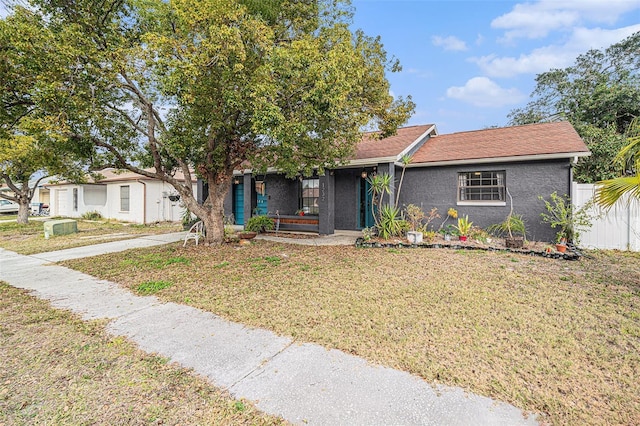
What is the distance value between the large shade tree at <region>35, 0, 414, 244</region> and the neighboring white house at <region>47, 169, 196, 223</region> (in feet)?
23.9

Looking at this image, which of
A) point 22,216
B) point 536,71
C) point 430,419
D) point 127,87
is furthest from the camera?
point 536,71

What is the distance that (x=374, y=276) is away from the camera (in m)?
6.10

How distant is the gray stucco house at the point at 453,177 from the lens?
941 cm

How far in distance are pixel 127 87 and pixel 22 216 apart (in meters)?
16.7

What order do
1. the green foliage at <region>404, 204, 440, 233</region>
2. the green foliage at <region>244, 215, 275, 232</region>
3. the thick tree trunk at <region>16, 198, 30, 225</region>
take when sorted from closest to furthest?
the green foliage at <region>404, 204, 440, 233</region> → the green foliage at <region>244, 215, 275, 232</region> → the thick tree trunk at <region>16, 198, 30, 225</region>

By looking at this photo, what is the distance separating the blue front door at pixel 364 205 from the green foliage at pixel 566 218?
18.1 feet

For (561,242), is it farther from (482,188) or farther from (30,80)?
(30,80)

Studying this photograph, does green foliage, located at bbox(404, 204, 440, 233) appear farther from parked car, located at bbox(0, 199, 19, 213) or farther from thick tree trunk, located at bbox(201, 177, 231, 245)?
parked car, located at bbox(0, 199, 19, 213)

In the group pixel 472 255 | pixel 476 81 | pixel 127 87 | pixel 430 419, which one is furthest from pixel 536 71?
pixel 430 419

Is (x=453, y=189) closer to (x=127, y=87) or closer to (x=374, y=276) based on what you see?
(x=374, y=276)

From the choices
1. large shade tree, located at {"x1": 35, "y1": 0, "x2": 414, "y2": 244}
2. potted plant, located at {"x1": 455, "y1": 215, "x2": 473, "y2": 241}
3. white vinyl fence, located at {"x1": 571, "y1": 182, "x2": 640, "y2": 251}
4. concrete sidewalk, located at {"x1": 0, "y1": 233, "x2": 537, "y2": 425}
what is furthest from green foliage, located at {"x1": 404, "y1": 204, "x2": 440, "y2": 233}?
concrete sidewalk, located at {"x1": 0, "y1": 233, "x2": 537, "y2": 425}

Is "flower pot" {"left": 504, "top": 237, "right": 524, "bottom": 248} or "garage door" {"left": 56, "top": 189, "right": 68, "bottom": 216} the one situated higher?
"garage door" {"left": 56, "top": 189, "right": 68, "bottom": 216}

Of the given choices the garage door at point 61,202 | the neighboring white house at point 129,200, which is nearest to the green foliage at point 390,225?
the neighboring white house at point 129,200

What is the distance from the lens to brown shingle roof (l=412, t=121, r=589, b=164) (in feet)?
30.4
